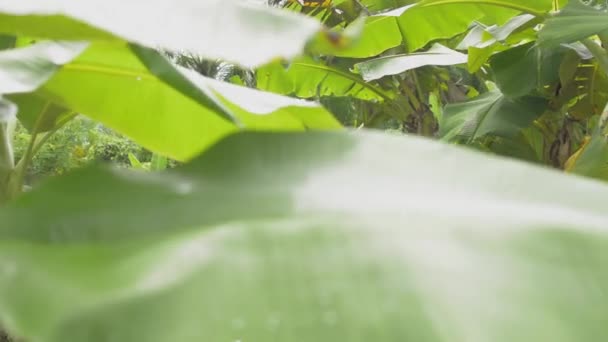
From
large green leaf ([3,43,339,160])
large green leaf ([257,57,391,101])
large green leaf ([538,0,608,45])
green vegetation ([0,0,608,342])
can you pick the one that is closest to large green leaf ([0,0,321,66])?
green vegetation ([0,0,608,342])

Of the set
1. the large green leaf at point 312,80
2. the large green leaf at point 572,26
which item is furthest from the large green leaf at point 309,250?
the large green leaf at point 312,80

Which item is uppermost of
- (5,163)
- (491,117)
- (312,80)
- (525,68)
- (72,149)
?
(5,163)

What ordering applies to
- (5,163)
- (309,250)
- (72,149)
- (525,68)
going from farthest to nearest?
(72,149) → (525,68) → (5,163) → (309,250)

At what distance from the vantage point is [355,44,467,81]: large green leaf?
1.62 metres

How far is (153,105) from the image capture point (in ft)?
1.84

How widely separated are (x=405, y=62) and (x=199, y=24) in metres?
1.44

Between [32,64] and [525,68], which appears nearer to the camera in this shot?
[32,64]

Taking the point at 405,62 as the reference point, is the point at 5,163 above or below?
above

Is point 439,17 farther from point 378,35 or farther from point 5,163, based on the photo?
point 5,163

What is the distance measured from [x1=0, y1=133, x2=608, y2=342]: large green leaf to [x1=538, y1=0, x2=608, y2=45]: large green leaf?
39.1 inches

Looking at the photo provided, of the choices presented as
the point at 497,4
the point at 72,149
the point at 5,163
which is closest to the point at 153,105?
the point at 5,163

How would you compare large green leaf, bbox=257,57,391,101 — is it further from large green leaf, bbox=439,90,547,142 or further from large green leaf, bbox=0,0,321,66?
large green leaf, bbox=0,0,321,66

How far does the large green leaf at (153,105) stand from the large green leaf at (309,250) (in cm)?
19

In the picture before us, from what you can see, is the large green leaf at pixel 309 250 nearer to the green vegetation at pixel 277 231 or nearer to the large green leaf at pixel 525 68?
the green vegetation at pixel 277 231
